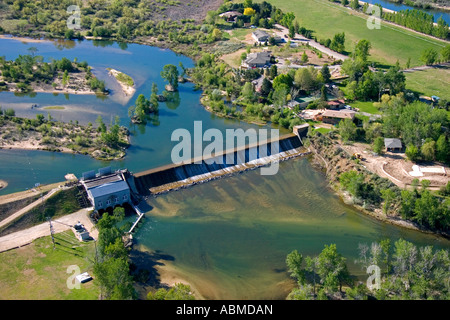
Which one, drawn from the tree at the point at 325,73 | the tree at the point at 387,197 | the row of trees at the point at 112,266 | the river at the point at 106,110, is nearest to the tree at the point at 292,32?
the river at the point at 106,110

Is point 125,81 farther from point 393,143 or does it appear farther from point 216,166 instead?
point 393,143

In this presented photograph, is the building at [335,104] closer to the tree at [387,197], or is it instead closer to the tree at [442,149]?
the tree at [442,149]

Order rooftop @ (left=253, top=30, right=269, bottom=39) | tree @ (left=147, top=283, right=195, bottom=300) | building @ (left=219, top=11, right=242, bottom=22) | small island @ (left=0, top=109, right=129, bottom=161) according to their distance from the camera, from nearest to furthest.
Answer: tree @ (left=147, top=283, right=195, bottom=300), small island @ (left=0, top=109, right=129, bottom=161), rooftop @ (left=253, top=30, right=269, bottom=39), building @ (left=219, top=11, right=242, bottom=22)

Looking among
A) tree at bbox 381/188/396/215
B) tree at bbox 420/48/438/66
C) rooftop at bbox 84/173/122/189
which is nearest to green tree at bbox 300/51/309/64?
tree at bbox 420/48/438/66

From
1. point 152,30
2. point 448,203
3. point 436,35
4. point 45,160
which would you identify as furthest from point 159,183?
point 436,35

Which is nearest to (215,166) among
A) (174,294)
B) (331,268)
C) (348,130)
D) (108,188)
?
(108,188)

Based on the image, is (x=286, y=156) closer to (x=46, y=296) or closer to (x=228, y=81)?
(x=228, y=81)

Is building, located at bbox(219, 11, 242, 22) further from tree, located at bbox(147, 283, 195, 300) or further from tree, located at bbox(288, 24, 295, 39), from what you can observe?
tree, located at bbox(147, 283, 195, 300)
